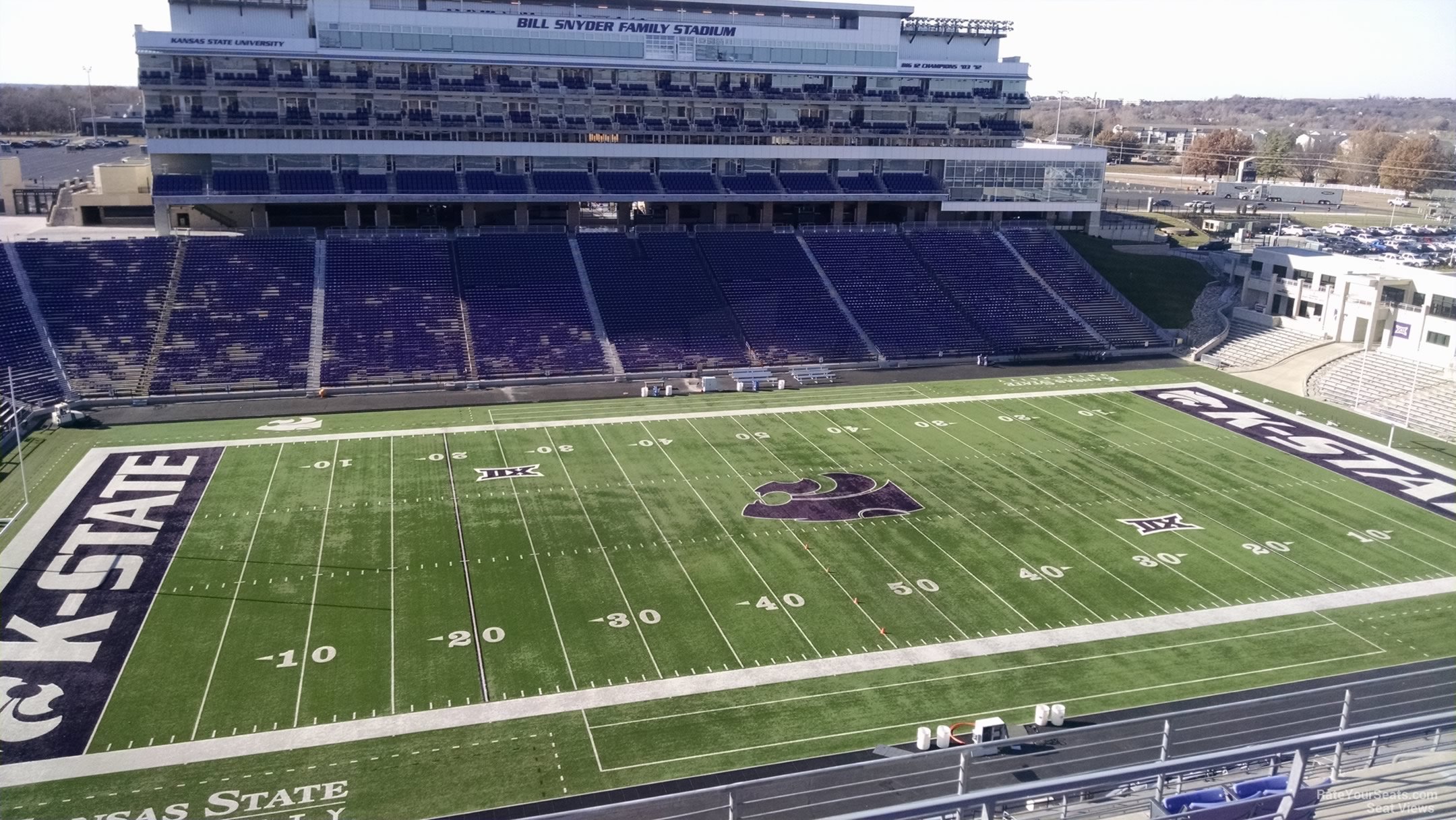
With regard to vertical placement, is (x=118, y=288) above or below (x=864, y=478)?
above

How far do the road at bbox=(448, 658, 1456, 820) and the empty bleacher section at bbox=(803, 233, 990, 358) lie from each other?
3249cm

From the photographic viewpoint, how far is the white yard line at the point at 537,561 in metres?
24.0

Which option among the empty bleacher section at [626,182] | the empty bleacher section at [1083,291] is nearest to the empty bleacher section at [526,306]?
the empty bleacher section at [626,182]

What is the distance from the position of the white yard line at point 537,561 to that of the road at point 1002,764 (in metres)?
4.45

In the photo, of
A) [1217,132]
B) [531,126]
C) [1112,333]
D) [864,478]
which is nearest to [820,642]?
[864,478]

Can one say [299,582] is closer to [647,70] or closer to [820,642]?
[820,642]

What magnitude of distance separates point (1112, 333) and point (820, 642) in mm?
38362

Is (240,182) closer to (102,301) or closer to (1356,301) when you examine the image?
(102,301)

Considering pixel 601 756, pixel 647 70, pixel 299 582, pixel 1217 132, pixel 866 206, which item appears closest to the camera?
pixel 601 756

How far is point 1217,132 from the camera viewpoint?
433 ft

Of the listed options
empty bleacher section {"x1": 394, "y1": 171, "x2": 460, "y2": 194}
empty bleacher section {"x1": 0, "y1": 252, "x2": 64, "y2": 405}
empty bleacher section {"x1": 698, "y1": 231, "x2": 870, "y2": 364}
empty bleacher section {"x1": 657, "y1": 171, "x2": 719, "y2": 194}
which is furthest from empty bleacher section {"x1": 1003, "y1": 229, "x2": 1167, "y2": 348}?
empty bleacher section {"x1": 0, "y1": 252, "x2": 64, "y2": 405}

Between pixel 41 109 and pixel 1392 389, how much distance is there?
157 metres

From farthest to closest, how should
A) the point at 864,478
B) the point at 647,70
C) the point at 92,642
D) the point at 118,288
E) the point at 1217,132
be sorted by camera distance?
the point at 1217,132, the point at 647,70, the point at 118,288, the point at 864,478, the point at 92,642

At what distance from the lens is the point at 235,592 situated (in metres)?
26.6
